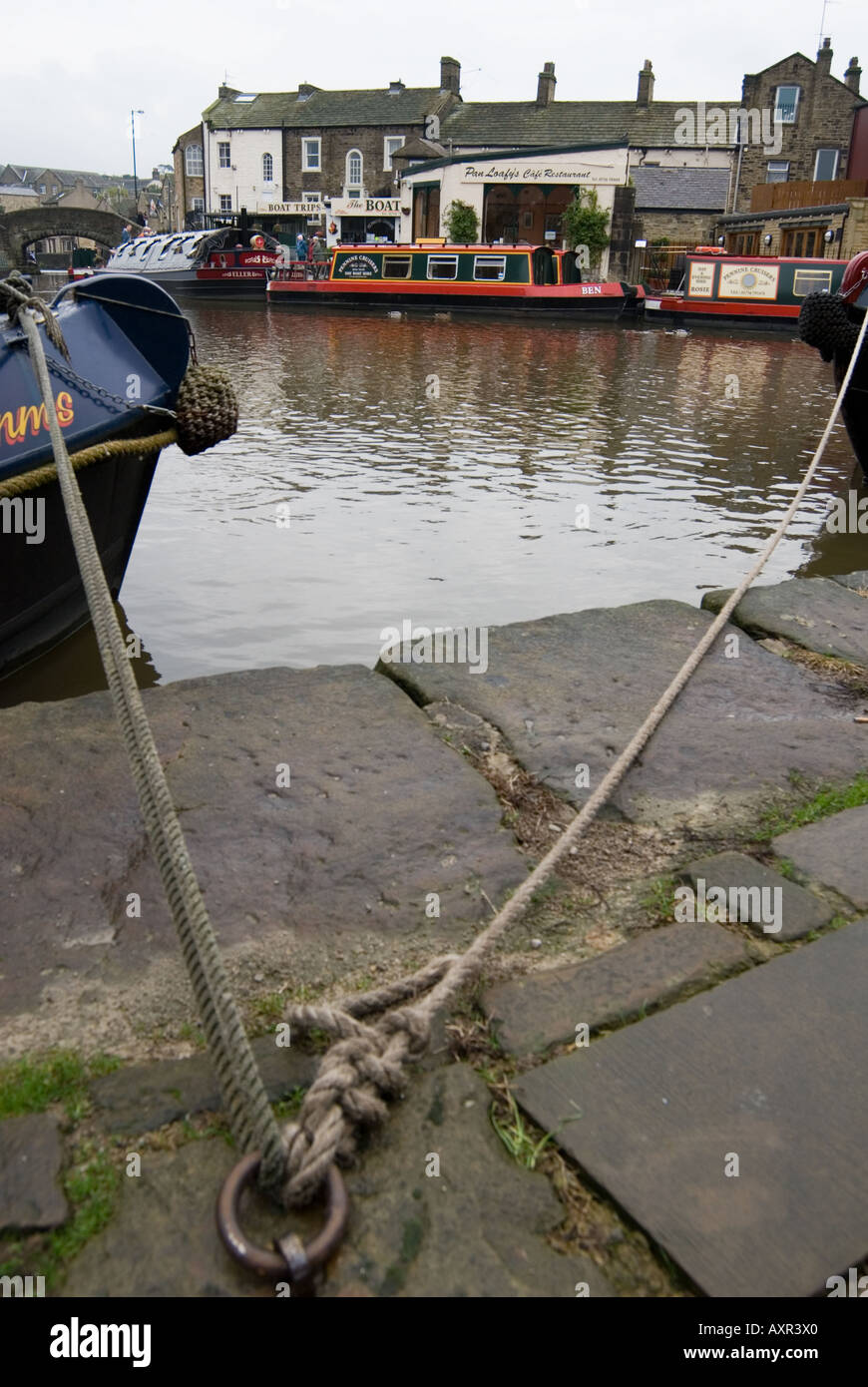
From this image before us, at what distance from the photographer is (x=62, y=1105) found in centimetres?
144

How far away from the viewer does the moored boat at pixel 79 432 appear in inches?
147

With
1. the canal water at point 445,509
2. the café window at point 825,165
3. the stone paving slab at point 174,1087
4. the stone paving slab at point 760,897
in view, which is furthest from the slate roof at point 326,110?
the stone paving slab at point 174,1087

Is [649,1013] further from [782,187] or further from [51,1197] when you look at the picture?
[782,187]

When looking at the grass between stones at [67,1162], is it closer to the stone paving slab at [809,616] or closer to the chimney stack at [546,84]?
the stone paving slab at [809,616]

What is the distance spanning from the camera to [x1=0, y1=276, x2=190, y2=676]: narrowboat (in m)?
3.72

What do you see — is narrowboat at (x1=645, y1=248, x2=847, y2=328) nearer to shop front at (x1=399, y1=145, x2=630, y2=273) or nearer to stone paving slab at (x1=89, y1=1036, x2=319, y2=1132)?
shop front at (x1=399, y1=145, x2=630, y2=273)

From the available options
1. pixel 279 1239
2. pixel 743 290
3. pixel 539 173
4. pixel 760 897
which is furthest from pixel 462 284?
pixel 279 1239

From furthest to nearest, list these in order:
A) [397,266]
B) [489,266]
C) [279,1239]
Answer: [397,266] < [489,266] < [279,1239]

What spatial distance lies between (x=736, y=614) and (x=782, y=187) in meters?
31.9

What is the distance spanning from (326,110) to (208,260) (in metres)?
18.6

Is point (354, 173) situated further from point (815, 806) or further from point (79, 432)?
point (815, 806)

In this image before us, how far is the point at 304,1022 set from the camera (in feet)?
5.03

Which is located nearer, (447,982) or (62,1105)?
(62,1105)
